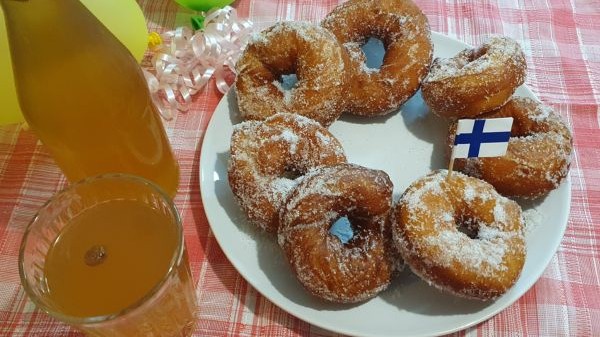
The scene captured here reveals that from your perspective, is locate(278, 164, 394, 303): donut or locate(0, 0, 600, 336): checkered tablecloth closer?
locate(278, 164, 394, 303): donut

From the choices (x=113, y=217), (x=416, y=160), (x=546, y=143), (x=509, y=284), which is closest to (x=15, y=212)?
(x=113, y=217)

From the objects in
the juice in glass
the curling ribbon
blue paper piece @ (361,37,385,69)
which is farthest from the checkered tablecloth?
blue paper piece @ (361,37,385,69)

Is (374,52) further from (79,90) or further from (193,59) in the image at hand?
(79,90)

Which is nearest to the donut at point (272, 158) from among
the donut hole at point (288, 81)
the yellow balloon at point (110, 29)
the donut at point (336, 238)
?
the donut at point (336, 238)

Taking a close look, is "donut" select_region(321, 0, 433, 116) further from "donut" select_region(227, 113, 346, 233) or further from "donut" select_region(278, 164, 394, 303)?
"donut" select_region(278, 164, 394, 303)

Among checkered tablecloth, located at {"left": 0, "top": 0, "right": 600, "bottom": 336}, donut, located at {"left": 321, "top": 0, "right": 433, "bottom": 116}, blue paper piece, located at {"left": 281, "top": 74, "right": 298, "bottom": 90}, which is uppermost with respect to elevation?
donut, located at {"left": 321, "top": 0, "right": 433, "bottom": 116}

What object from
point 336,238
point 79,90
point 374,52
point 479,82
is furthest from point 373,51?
point 79,90

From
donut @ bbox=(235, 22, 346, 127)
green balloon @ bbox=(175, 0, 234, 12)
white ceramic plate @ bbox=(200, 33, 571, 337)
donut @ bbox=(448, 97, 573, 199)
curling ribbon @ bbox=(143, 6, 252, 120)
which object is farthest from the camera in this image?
green balloon @ bbox=(175, 0, 234, 12)
